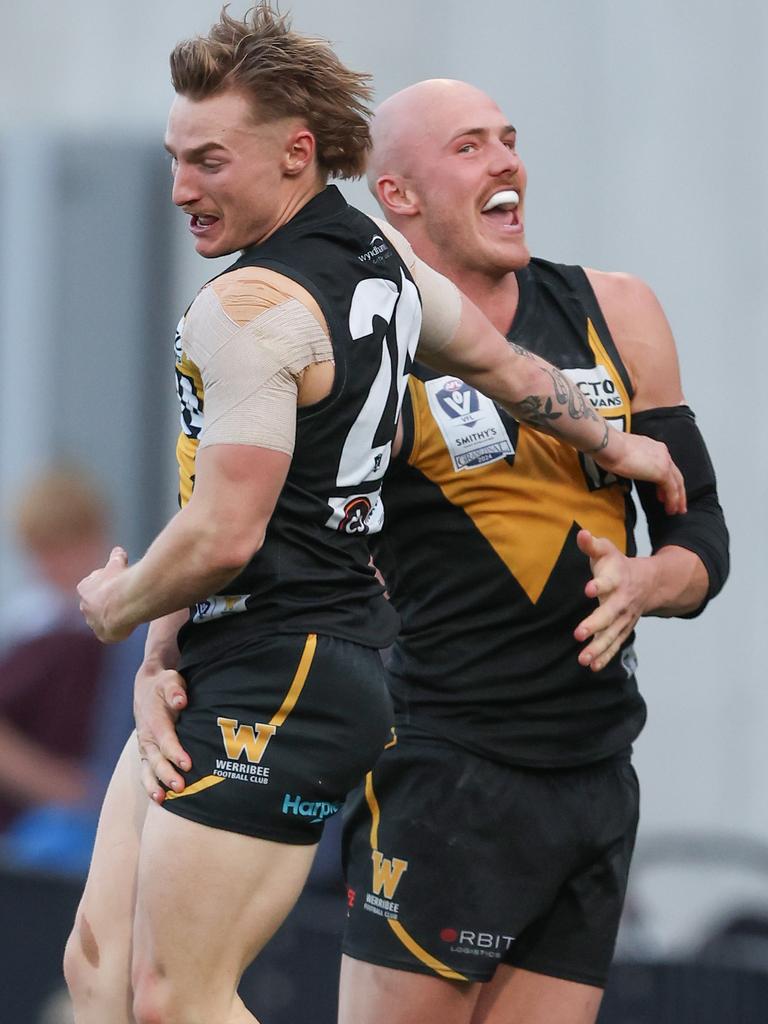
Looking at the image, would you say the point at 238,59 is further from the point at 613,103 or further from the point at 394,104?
the point at 613,103

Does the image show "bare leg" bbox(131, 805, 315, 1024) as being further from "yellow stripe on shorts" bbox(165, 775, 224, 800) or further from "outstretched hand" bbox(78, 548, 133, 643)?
"outstretched hand" bbox(78, 548, 133, 643)

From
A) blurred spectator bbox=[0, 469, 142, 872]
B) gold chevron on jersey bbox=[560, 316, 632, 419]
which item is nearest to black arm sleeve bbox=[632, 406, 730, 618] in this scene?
gold chevron on jersey bbox=[560, 316, 632, 419]

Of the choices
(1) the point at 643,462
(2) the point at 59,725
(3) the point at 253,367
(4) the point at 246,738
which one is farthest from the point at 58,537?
(3) the point at 253,367

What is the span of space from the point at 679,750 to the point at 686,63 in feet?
8.30

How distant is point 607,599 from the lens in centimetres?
282

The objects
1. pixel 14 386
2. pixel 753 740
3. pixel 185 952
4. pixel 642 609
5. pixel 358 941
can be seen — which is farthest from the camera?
pixel 14 386

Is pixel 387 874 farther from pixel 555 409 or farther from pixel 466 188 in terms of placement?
pixel 466 188

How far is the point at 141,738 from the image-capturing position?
8.36 ft

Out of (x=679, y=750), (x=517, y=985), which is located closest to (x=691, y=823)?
(x=679, y=750)

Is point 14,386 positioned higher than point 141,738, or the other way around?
point 141,738

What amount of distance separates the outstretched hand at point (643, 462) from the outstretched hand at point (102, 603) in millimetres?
913

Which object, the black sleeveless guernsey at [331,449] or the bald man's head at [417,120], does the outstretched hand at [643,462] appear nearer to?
the black sleeveless guernsey at [331,449]

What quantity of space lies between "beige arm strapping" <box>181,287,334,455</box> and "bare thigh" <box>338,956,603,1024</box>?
1177mm

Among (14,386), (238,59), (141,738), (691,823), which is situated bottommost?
(691,823)
